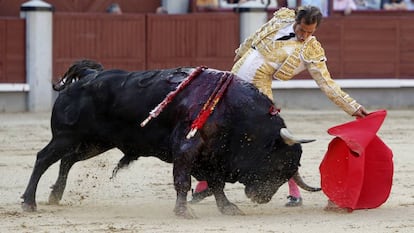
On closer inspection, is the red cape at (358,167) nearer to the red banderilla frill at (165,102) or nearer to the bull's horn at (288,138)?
the bull's horn at (288,138)

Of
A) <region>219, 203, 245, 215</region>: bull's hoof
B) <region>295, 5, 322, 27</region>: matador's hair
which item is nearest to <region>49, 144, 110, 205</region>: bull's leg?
<region>219, 203, 245, 215</region>: bull's hoof

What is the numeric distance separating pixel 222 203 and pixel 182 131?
45cm

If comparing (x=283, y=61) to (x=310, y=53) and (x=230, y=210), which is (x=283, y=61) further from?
(x=230, y=210)

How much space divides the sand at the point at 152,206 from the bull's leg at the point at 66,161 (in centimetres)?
7

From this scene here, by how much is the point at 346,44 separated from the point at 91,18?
10.1ft

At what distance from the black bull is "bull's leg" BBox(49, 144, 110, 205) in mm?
59

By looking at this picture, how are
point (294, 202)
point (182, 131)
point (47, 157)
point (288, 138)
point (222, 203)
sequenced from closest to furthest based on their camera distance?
point (288, 138) < point (182, 131) < point (222, 203) < point (47, 157) < point (294, 202)

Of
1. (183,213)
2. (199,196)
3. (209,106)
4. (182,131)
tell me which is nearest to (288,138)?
(209,106)

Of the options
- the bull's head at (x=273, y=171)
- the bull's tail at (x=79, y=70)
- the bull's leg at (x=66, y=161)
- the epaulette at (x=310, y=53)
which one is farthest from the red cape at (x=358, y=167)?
the bull's tail at (x=79, y=70)

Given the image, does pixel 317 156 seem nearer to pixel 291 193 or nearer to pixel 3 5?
pixel 291 193

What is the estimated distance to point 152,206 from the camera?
6492mm

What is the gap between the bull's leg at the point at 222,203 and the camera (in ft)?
20.0

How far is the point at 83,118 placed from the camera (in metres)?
6.33

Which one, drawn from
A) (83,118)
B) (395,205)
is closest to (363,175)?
(395,205)
